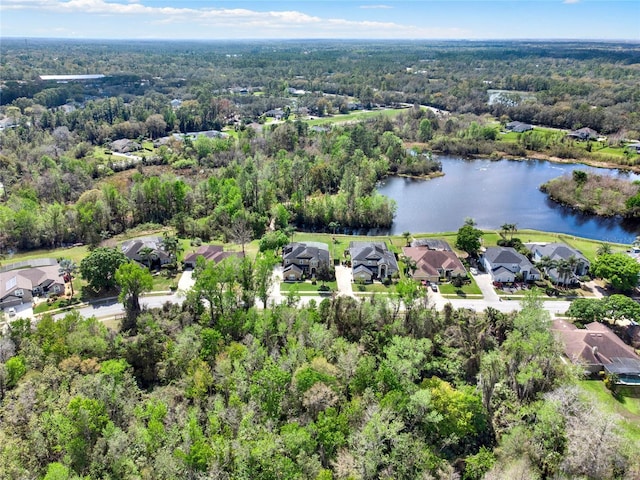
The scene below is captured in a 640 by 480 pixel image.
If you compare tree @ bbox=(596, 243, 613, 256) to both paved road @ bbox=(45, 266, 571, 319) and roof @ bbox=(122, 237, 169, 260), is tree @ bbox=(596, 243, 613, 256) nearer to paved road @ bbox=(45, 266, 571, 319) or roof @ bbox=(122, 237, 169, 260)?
paved road @ bbox=(45, 266, 571, 319)

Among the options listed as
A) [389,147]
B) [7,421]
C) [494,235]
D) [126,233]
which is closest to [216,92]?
[389,147]

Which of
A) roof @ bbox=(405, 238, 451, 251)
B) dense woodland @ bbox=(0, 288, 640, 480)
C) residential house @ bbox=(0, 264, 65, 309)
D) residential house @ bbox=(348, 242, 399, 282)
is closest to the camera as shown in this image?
dense woodland @ bbox=(0, 288, 640, 480)

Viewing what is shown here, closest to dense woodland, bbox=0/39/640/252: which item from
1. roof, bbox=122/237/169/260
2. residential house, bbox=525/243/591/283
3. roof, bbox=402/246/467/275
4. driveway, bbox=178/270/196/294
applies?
roof, bbox=122/237/169/260

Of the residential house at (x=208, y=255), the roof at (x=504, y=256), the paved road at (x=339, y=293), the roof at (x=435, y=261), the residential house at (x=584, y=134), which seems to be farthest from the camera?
the residential house at (x=584, y=134)

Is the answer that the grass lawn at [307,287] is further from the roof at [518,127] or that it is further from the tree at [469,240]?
the roof at [518,127]

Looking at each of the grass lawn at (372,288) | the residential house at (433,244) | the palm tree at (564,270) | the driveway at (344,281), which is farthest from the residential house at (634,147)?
the driveway at (344,281)

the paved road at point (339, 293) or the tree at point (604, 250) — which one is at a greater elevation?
the tree at point (604, 250)
